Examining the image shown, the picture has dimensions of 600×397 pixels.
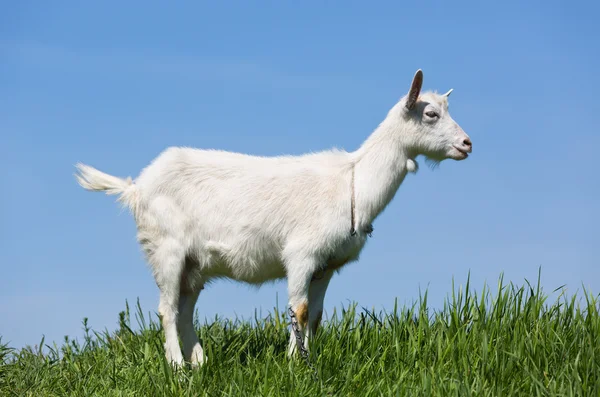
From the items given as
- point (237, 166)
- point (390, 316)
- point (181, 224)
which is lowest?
point (390, 316)

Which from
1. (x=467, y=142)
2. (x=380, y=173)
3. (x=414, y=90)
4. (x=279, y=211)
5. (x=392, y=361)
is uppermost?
(x=414, y=90)

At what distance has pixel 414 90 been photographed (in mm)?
6633

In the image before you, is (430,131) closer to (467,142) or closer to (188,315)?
(467,142)

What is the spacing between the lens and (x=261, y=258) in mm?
6773

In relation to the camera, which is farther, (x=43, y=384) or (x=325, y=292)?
(x=43, y=384)

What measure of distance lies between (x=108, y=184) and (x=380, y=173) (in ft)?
8.33

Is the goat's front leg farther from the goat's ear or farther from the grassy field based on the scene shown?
the goat's ear

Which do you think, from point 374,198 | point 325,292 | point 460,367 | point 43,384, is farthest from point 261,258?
point 43,384

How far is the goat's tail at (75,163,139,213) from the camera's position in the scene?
7242 millimetres

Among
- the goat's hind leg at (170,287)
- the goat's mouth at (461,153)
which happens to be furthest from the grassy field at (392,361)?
the goat's mouth at (461,153)

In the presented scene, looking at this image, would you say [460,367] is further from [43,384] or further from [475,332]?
[43,384]

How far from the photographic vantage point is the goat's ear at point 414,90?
6535mm

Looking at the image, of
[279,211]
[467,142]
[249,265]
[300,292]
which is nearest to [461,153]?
[467,142]

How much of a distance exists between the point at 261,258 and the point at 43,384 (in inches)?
98.9
